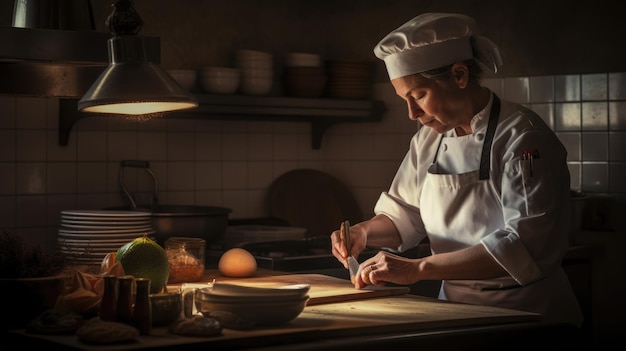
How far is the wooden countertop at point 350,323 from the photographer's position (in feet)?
7.19

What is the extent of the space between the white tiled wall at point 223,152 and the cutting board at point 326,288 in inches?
72.2

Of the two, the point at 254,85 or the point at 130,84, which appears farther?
the point at 254,85

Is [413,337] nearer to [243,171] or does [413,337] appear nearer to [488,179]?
[488,179]

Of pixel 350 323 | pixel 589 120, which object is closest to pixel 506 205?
pixel 350 323

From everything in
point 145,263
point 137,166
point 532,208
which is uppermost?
point 137,166

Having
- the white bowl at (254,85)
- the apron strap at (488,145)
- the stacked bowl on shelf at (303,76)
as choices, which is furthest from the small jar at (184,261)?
the stacked bowl on shelf at (303,76)

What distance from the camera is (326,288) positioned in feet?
9.83

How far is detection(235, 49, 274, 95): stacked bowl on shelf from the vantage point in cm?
519

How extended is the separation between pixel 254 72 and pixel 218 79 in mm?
253

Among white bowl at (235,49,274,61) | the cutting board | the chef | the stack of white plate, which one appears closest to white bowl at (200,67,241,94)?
white bowl at (235,49,274,61)

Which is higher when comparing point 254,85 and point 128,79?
point 254,85

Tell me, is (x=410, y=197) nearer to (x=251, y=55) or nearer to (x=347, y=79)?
(x=251, y=55)

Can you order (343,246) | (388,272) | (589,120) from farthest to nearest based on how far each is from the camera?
(589,120) < (343,246) < (388,272)

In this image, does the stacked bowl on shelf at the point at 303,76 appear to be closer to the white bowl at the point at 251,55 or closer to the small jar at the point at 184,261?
the white bowl at the point at 251,55
